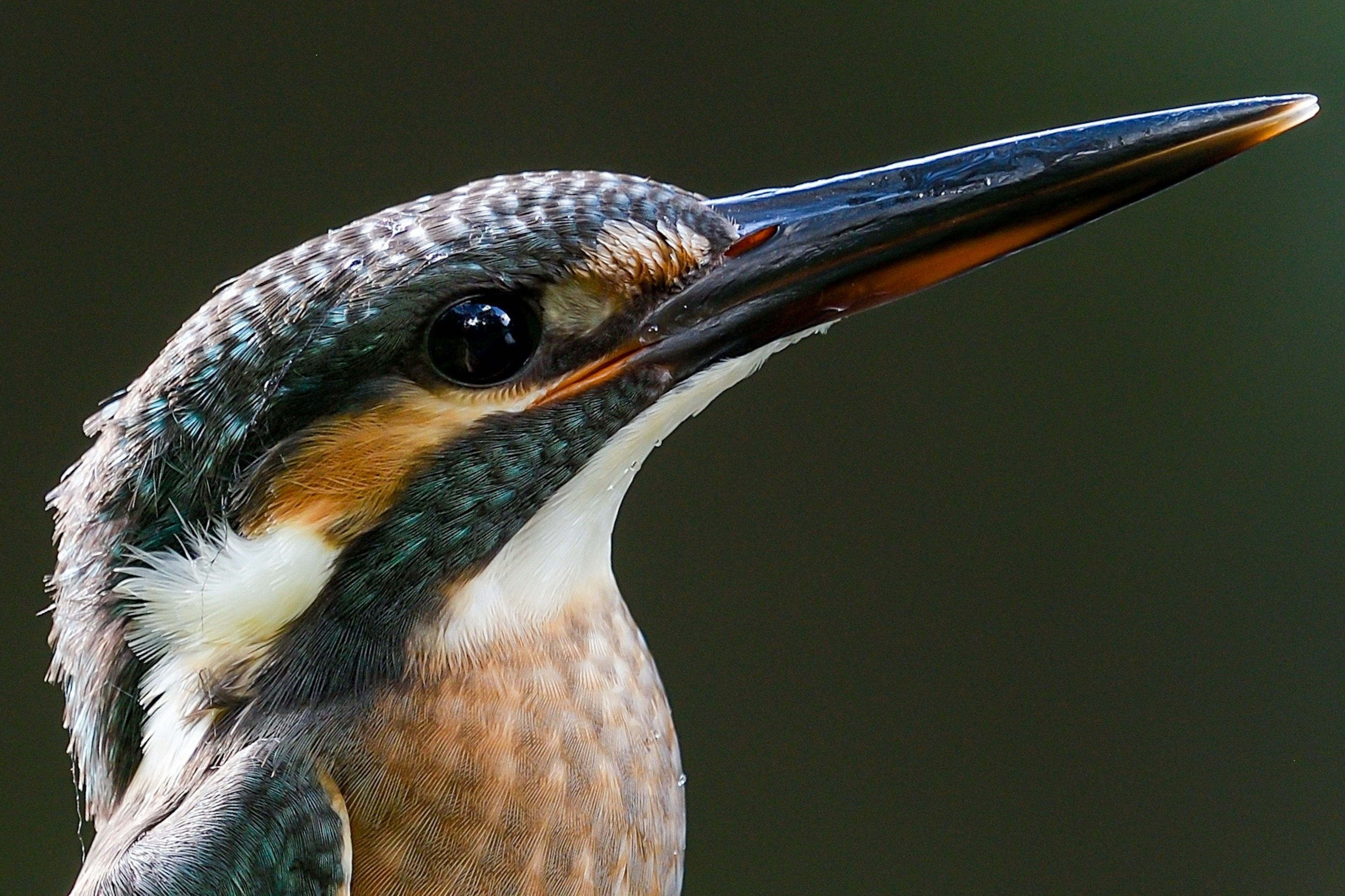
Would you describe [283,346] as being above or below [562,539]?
above

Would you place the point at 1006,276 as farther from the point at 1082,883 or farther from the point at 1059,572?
the point at 1082,883

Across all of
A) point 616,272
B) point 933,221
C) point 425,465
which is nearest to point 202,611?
point 425,465

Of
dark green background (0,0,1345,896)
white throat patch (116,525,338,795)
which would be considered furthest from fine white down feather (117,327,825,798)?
dark green background (0,0,1345,896)

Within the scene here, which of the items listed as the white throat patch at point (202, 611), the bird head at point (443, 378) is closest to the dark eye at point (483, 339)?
the bird head at point (443, 378)

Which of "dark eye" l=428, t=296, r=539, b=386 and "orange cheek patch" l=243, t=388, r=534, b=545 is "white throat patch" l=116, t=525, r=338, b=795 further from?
"dark eye" l=428, t=296, r=539, b=386

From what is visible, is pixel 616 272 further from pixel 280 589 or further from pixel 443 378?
pixel 280 589

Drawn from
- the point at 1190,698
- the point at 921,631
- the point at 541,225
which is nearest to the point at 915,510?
the point at 921,631

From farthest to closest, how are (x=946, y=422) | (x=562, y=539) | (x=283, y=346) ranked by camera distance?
(x=946, y=422)
(x=562, y=539)
(x=283, y=346)

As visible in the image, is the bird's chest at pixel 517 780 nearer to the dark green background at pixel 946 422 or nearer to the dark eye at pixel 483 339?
the dark eye at pixel 483 339
